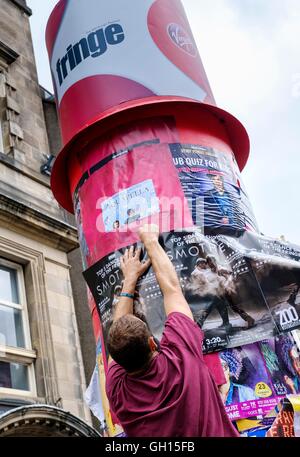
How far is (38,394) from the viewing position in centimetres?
845

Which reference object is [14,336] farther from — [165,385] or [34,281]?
[165,385]

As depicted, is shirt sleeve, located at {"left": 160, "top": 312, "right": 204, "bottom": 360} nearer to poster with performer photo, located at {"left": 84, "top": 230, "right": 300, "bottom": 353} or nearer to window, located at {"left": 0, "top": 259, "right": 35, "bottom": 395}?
poster with performer photo, located at {"left": 84, "top": 230, "right": 300, "bottom": 353}

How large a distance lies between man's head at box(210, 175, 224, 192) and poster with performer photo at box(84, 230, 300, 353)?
0.41 meters

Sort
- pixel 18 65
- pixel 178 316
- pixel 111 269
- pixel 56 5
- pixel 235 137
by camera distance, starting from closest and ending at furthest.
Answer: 1. pixel 178 316
2. pixel 111 269
3. pixel 235 137
4. pixel 56 5
5. pixel 18 65

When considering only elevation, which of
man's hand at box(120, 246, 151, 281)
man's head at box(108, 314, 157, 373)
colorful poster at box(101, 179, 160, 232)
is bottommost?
man's head at box(108, 314, 157, 373)

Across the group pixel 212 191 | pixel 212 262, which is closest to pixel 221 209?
pixel 212 191

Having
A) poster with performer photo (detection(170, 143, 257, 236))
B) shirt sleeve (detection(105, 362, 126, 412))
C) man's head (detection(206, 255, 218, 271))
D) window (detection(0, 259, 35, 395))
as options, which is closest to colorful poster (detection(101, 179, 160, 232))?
poster with performer photo (detection(170, 143, 257, 236))

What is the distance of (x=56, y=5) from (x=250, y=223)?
2665 millimetres

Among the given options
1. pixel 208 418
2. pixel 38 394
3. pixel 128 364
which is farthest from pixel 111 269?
pixel 38 394

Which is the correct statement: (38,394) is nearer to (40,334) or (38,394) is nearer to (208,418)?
(40,334)

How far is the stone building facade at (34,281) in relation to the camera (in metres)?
8.57

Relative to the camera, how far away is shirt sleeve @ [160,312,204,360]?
7.76 feet

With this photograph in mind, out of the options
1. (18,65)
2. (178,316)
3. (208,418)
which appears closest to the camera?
(208,418)

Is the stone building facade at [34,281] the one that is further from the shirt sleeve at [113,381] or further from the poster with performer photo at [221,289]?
the shirt sleeve at [113,381]
